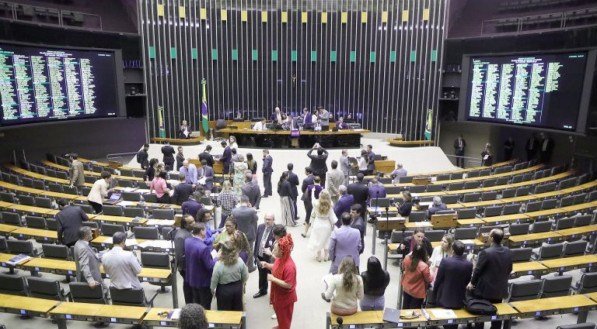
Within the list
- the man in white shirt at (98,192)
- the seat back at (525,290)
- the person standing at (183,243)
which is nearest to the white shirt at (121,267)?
the person standing at (183,243)

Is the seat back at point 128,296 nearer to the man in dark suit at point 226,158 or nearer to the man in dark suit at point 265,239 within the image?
the man in dark suit at point 265,239

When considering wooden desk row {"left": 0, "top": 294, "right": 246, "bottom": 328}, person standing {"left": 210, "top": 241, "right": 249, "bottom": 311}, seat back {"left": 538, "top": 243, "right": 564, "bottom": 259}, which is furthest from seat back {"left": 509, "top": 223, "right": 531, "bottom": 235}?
wooden desk row {"left": 0, "top": 294, "right": 246, "bottom": 328}

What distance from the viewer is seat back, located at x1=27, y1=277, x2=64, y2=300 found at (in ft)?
17.4

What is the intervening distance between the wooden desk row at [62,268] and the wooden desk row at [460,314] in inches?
94.2

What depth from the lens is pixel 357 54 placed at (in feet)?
67.9

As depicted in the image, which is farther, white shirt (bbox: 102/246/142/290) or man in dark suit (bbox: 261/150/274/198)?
man in dark suit (bbox: 261/150/274/198)

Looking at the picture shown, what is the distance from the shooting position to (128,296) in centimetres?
511

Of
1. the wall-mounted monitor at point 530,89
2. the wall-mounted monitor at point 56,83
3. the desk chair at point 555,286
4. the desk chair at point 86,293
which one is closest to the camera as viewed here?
the desk chair at point 86,293

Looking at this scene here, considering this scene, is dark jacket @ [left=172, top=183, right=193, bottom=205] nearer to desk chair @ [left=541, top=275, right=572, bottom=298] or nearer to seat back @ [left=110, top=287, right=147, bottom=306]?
seat back @ [left=110, top=287, right=147, bottom=306]

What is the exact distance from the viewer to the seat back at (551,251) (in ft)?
22.2

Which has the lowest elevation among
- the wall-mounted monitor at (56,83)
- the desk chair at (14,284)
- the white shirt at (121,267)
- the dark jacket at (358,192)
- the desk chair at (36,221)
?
the desk chair at (14,284)

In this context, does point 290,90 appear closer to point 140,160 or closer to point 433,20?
point 433,20

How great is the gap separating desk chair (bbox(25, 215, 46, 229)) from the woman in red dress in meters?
5.06

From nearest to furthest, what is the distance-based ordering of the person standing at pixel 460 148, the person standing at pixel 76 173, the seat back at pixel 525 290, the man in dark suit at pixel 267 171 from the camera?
the seat back at pixel 525 290 < the person standing at pixel 76 173 < the man in dark suit at pixel 267 171 < the person standing at pixel 460 148
